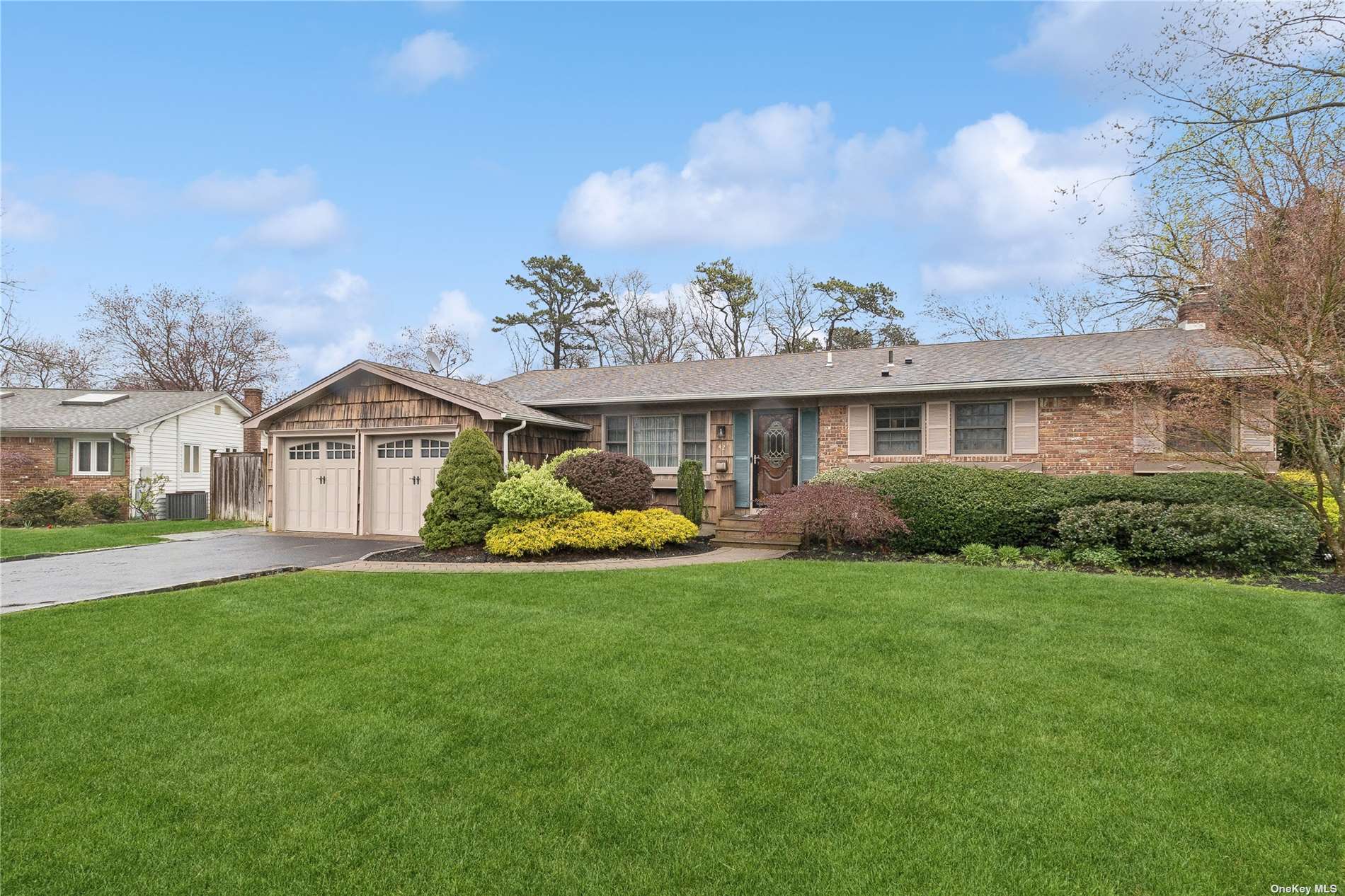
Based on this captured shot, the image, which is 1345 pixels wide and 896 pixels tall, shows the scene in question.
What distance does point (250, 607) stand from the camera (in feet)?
22.1

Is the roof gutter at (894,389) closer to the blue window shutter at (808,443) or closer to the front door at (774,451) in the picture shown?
the blue window shutter at (808,443)

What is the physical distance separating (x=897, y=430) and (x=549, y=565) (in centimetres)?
750

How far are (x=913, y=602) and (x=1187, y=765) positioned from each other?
Answer: 10.6ft

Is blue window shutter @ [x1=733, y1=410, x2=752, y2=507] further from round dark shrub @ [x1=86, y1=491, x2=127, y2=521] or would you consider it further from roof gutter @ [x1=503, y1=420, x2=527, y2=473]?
round dark shrub @ [x1=86, y1=491, x2=127, y2=521]

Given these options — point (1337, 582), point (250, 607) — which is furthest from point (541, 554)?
point (1337, 582)

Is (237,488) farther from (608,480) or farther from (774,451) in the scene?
(774,451)

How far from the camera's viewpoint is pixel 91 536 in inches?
555

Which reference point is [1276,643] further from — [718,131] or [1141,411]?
[718,131]

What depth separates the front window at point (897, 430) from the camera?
13.2m

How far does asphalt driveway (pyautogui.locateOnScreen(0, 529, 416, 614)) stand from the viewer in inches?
304

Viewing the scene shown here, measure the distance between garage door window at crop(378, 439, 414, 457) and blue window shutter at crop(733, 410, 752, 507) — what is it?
675 cm

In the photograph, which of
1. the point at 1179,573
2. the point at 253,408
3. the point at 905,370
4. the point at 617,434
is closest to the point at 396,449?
the point at 617,434

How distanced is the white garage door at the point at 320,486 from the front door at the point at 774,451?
864 cm

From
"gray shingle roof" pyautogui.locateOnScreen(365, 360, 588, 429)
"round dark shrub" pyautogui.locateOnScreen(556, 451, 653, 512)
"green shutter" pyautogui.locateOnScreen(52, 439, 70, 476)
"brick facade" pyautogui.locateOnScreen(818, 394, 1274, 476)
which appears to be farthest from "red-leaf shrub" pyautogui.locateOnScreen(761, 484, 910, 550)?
"green shutter" pyautogui.locateOnScreen(52, 439, 70, 476)
